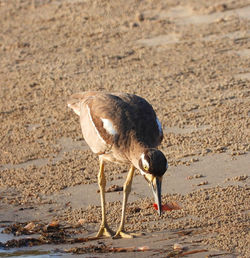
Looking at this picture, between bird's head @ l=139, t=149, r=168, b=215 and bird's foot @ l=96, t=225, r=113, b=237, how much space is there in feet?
2.21

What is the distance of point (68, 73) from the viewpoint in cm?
1159

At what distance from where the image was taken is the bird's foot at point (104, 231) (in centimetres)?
691

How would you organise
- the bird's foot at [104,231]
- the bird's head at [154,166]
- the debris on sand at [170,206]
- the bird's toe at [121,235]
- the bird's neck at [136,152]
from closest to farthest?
the bird's head at [154,166], the bird's neck at [136,152], the bird's toe at [121,235], the bird's foot at [104,231], the debris on sand at [170,206]

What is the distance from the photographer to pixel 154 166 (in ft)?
20.7

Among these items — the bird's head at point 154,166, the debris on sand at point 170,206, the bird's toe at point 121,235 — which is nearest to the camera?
the bird's head at point 154,166

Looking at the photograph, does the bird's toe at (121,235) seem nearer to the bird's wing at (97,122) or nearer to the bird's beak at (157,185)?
the bird's beak at (157,185)

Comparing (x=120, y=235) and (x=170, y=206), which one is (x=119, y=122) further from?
(x=120, y=235)

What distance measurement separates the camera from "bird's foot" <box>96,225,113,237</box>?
691 centimetres

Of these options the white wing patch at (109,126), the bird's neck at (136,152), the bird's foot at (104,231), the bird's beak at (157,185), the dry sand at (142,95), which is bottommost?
the dry sand at (142,95)

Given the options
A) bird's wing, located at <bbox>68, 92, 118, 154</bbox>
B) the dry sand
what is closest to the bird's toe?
the dry sand

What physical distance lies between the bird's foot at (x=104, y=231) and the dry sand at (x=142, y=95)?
0.33 feet

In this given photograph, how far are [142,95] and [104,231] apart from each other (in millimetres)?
3755

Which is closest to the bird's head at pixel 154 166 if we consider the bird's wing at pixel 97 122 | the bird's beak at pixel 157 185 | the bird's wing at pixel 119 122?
the bird's beak at pixel 157 185

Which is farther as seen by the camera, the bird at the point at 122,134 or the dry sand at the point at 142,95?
the dry sand at the point at 142,95
